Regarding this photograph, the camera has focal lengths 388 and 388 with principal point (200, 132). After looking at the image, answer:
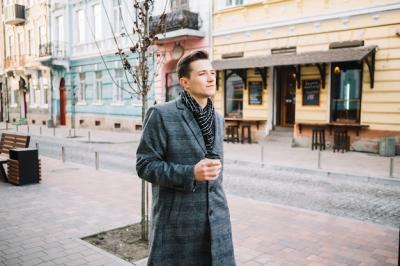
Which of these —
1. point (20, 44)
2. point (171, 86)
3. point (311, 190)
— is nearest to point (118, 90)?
point (171, 86)

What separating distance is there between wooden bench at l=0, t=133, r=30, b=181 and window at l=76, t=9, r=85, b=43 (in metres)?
19.5

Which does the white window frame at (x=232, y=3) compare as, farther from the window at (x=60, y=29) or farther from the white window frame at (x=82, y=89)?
the window at (x=60, y=29)

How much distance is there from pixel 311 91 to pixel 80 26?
63.1ft

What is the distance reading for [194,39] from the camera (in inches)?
790

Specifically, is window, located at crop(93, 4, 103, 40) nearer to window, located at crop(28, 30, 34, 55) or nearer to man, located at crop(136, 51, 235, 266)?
window, located at crop(28, 30, 34, 55)

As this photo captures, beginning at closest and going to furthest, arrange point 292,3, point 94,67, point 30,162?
point 30,162, point 292,3, point 94,67

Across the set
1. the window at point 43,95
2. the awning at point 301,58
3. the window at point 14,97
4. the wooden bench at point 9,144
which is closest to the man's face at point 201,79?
the wooden bench at point 9,144

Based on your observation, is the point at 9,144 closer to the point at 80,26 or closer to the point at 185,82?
the point at 185,82

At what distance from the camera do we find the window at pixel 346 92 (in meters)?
14.5

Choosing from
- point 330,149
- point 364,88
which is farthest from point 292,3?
point 330,149

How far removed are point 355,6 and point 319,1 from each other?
1553 millimetres

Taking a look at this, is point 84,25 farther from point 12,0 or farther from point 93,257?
point 93,257

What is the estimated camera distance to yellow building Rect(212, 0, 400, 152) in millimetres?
13602

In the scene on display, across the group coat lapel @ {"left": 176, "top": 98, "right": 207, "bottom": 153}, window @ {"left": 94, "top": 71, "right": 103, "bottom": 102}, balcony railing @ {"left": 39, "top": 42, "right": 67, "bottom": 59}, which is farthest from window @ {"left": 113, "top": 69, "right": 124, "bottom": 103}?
coat lapel @ {"left": 176, "top": 98, "right": 207, "bottom": 153}
